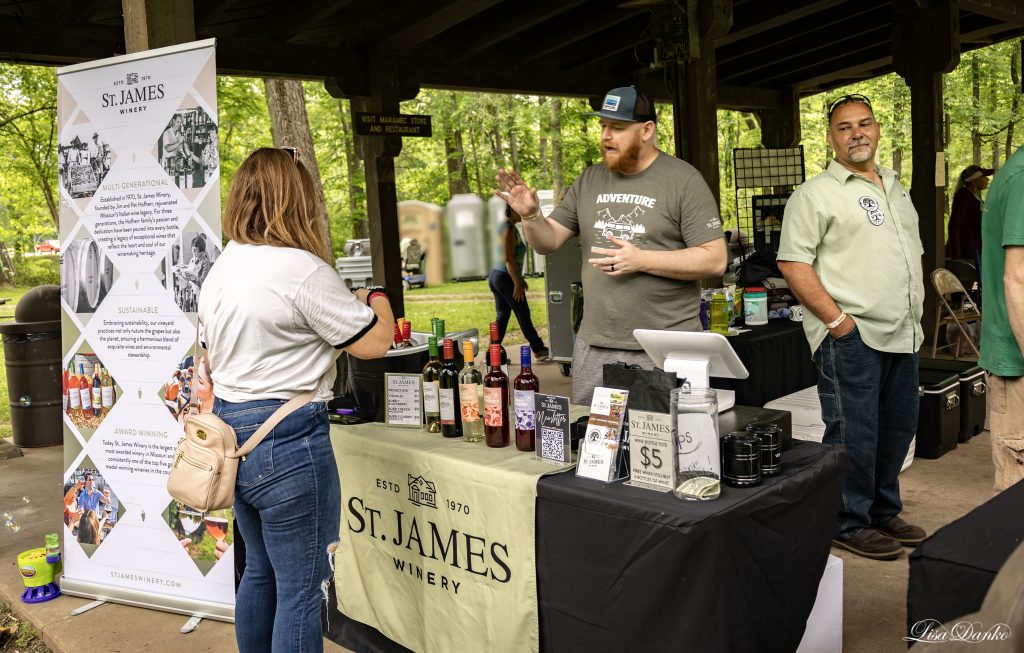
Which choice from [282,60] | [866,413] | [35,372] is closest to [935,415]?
[866,413]

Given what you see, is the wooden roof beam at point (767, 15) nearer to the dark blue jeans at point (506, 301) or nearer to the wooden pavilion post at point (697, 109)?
the wooden pavilion post at point (697, 109)

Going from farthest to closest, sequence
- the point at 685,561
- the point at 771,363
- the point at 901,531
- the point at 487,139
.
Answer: the point at 487,139
the point at 771,363
the point at 901,531
the point at 685,561

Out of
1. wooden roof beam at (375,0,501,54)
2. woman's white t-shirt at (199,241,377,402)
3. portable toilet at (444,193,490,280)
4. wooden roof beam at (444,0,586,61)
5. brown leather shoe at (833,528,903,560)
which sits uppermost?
wooden roof beam at (444,0,586,61)

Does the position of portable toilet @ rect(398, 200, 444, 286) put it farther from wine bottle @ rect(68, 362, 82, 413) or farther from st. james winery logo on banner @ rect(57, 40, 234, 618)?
wine bottle @ rect(68, 362, 82, 413)

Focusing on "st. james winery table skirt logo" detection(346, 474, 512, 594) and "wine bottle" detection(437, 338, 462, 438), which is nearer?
"st. james winery table skirt logo" detection(346, 474, 512, 594)

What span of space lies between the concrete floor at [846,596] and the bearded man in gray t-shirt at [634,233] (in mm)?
1104

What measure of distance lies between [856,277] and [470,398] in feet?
4.84

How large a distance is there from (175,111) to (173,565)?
5.42ft

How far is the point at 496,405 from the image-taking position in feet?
7.54

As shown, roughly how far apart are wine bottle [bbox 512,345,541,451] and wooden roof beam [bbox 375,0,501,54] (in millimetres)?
4607

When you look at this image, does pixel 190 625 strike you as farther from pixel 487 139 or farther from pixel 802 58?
pixel 487 139

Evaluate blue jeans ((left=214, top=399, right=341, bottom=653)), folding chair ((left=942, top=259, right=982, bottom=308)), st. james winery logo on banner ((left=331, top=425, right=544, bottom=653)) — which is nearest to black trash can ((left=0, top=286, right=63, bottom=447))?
st. james winery logo on banner ((left=331, top=425, right=544, bottom=653))

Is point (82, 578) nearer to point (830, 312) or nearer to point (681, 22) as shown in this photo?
point (830, 312)

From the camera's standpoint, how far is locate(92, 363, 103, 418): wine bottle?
3.23 meters
